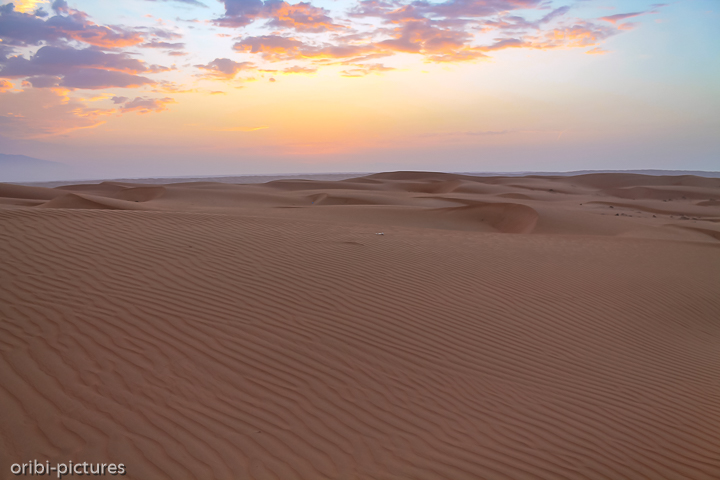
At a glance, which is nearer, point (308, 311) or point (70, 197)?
point (308, 311)

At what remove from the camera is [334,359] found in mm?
4629

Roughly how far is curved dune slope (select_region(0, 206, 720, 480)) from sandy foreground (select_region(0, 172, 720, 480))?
0.07 ft

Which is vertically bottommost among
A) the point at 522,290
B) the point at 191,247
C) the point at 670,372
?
the point at 670,372

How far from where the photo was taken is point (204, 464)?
3.09 m

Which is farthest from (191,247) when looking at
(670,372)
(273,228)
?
(670,372)

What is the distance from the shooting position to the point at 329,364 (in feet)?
14.9

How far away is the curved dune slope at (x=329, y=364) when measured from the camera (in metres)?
3.35

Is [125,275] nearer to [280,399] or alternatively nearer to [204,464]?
[280,399]

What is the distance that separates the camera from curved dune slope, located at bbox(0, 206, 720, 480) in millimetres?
3348

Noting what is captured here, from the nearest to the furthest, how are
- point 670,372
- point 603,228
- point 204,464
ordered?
1. point 204,464
2. point 670,372
3. point 603,228

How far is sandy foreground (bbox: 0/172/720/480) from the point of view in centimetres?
336

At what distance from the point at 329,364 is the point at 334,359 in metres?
0.11

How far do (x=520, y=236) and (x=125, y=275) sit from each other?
33.9ft

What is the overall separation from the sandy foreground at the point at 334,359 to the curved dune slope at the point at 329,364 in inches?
0.9
